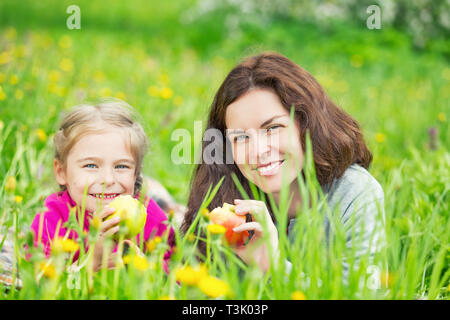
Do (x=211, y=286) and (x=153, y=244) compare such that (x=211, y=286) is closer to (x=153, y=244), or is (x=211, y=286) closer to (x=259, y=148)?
(x=153, y=244)

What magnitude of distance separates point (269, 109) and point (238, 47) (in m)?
4.76

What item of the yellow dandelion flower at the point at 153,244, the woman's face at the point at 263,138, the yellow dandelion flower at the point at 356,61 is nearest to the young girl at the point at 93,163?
the woman's face at the point at 263,138

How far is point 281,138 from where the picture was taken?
170 cm

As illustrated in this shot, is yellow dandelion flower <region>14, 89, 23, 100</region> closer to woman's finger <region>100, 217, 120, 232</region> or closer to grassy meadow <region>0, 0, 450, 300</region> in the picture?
grassy meadow <region>0, 0, 450, 300</region>

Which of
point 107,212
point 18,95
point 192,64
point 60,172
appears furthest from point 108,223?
point 192,64

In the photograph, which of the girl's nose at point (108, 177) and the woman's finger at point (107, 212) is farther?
the girl's nose at point (108, 177)

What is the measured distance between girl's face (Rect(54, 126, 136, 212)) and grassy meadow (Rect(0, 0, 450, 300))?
23 centimetres

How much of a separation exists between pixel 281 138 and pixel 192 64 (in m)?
3.92

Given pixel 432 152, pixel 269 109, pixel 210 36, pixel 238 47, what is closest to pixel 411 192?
pixel 432 152

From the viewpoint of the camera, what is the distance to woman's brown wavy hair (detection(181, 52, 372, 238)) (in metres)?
1.83

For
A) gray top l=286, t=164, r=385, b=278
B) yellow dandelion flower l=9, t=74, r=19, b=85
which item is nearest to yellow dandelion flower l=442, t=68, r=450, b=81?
gray top l=286, t=164, r=385, b=278

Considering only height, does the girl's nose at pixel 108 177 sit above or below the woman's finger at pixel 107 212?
above

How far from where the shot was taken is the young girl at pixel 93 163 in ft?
6.03

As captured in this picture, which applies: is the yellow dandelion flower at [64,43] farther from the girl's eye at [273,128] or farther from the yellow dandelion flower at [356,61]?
the girl's eye at [273,128]
